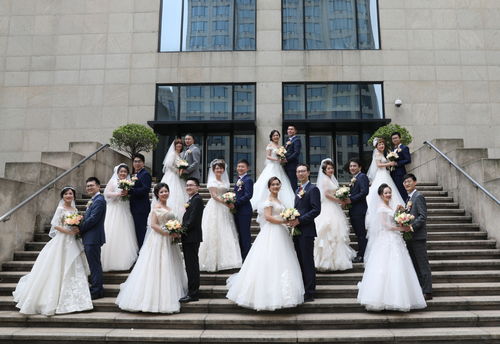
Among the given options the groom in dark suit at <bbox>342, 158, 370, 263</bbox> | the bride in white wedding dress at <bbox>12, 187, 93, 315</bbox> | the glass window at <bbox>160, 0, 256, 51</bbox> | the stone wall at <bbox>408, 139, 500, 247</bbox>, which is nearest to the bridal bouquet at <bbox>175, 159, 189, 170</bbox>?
Result: the bride in white wedding dress at <bbox>12, 187, 93, 315</bbox>

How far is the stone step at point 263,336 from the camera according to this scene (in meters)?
5.84

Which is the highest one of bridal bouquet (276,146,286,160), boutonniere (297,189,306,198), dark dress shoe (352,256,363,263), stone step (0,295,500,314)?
bridal bouquet (276,146,286,160)

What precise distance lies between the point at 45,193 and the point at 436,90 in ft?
52.2

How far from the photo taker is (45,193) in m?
10.2

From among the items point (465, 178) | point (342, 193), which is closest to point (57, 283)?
point (342, 193)

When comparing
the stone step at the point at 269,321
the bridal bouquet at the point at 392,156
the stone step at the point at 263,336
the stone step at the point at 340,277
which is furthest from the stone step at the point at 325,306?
the bridal bouquet at the point at 392,156

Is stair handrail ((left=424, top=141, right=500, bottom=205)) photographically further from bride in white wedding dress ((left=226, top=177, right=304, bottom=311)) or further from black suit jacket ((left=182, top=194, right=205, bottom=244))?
black suit jacket ((left=182, top=194, right=205, bottom=244))

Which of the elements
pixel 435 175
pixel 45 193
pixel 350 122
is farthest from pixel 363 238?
pixel 350 122

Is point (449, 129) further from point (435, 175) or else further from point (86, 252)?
point (86, 252)

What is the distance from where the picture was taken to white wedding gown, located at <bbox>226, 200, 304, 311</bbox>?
6.17m

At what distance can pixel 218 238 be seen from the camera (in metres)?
7.82

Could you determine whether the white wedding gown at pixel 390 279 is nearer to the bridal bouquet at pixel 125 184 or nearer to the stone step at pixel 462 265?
the stone step at pixel 462 265

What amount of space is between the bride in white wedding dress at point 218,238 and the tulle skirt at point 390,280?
2534 millimetres

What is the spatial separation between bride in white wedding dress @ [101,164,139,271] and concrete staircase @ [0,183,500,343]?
33 cm
